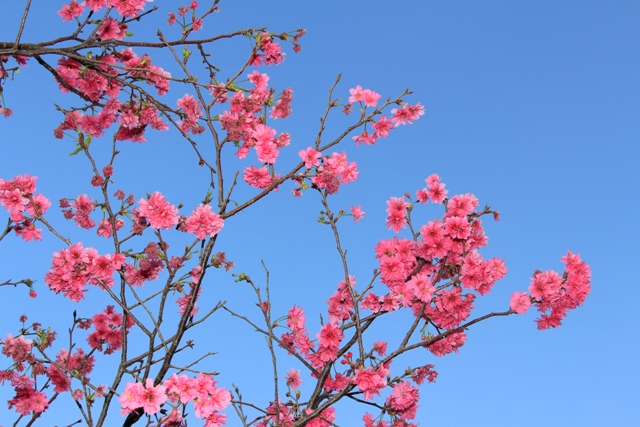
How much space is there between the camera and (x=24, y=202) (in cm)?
366

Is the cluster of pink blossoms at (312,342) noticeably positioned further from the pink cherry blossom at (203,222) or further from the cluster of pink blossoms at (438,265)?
the pink cherry blossom at (203,222)

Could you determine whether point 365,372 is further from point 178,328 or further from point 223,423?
point 178,328

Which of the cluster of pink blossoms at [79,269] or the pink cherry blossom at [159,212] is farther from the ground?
the pink cherry blossom at [159,212]

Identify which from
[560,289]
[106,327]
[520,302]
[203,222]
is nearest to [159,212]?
[203,222]

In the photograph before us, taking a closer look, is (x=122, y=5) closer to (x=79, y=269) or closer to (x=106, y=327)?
(x=79, y=269)

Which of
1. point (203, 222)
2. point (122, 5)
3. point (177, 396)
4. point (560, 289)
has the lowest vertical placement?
point (177, 396)

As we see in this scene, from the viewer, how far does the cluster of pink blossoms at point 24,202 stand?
3643 mm

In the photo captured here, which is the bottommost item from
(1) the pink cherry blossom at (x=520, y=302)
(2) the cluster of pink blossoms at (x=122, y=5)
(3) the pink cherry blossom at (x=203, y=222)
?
(3) the pink cherry blossom at (x=203, y=222)

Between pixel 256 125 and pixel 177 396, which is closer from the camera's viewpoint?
pixel 177 396

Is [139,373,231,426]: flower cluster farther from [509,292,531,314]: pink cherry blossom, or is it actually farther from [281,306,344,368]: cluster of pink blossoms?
[509,292,531,314]: pink cherry blossom

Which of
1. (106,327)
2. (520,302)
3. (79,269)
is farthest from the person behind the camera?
(106,327)

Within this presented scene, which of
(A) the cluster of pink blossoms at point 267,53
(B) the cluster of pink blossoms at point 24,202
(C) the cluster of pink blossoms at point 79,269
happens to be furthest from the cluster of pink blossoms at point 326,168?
(B) the cluster of pink blossoms at point 24,202

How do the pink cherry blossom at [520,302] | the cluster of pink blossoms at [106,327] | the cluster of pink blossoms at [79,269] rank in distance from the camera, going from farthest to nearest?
the cluster of pink blossoms at [106,327]
the pink cherry blossom at [520,302]
the cluster of pink blossoms at [79,269]

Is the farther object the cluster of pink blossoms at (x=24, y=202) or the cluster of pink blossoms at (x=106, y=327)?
the cluster of pink blossoms at (x=106, y=327)
